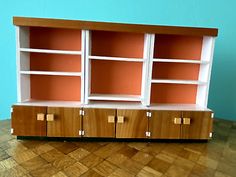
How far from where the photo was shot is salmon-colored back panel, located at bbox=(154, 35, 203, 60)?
8.46ft

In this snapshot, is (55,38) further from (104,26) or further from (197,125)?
(197,125)

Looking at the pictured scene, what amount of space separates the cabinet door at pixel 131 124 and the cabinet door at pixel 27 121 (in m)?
0.92

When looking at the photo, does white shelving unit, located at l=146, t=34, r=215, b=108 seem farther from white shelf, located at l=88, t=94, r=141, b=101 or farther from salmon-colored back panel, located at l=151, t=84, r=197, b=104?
white shelf, located at l=88, t=94, r=141, b=101

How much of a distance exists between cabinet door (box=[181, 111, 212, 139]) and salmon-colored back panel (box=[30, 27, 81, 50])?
176cm

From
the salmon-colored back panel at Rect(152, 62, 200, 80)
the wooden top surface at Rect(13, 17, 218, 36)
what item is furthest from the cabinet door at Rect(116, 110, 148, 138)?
the wooden top surface at Rect(13, 17, 218, 36)

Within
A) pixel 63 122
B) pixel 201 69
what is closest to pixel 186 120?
pixel 201 69

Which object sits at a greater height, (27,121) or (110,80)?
(110,80)

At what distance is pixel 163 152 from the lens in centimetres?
216

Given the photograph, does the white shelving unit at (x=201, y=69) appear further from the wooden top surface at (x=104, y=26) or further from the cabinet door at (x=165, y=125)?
the cabinet door at (x=165, y=125)

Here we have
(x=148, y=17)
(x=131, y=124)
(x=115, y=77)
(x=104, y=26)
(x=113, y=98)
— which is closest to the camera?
(x=104, y=26)

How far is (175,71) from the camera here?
2662mm

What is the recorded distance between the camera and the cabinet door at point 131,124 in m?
2.27

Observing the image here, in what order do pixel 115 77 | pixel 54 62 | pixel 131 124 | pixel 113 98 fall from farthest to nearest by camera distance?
pixel 115 77 → pixel 54 62 → pixel 113 98 → pixel 131 124

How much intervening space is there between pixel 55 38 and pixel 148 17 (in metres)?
1.60
